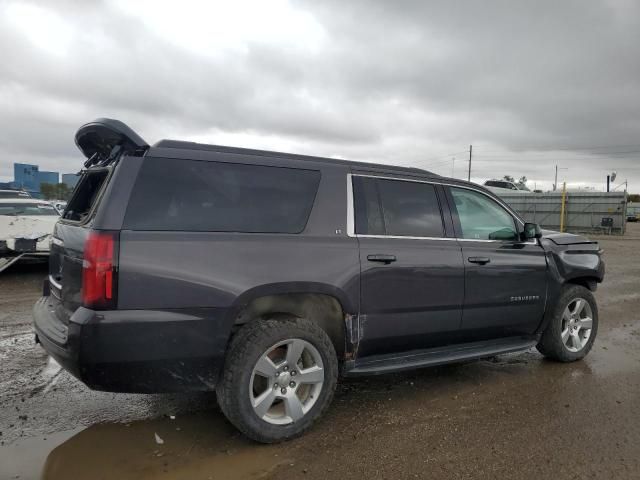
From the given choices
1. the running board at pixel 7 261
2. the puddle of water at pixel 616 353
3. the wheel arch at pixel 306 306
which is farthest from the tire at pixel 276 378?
the running board at pixel 7 261

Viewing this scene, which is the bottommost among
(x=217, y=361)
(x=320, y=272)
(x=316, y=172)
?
(x=217, y=361)

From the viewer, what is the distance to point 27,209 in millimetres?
9430

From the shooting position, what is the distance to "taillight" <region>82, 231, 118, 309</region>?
9.08ft

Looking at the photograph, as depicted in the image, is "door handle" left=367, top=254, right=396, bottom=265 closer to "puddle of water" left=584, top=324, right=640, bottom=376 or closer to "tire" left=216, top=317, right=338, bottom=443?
"tire" left=216, top=317, right=338, bottom=443

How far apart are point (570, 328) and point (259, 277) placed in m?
3.53

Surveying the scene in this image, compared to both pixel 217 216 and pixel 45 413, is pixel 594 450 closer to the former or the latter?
pixel 217 216

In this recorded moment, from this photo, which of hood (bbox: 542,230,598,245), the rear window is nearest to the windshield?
the rear window

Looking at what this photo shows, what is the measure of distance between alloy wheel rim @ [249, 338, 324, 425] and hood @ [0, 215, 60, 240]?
6.71 meters

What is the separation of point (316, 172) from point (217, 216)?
849mm

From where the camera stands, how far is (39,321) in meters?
3.42

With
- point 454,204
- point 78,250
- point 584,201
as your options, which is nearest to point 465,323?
point 454,204

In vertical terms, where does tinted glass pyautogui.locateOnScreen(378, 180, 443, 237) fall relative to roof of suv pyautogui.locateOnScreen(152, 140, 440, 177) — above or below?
below

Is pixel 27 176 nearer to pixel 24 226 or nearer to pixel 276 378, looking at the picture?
pixel 24 226

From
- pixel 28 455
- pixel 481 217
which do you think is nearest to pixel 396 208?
pixel 481 217
